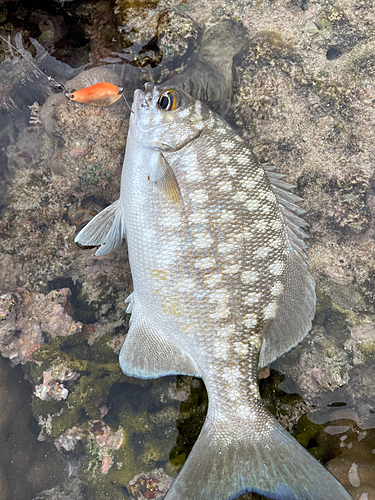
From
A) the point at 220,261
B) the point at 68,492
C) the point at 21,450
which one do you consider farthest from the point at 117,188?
the point at 68,492

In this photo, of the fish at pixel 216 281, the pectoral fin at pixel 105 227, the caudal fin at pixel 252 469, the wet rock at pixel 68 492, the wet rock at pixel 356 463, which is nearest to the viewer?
the caudal fin at pixel 252 469

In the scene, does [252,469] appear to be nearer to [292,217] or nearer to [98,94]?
[292,217]

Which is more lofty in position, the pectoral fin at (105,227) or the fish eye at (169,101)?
the fish eye at (169,101)

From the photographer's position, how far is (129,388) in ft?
7.47

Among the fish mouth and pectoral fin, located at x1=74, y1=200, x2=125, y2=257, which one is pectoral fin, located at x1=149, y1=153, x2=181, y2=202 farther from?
pectoral fin, located at x1=74, y1=200, x2=125, y2=257

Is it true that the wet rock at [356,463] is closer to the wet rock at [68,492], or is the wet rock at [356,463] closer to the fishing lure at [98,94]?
the wet rock at [68,492]

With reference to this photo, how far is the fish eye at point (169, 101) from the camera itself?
178 centimetres

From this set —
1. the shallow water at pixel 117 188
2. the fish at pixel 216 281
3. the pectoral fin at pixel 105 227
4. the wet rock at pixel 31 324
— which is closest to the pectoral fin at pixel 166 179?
the fish at pixel 216 281

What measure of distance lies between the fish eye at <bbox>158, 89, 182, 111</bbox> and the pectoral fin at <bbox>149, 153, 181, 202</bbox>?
1.07 ft

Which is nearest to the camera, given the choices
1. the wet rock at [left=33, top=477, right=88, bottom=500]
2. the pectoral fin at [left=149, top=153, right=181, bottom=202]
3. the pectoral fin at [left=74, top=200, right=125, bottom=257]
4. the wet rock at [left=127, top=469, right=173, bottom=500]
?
the pectoral fin at [left=149, top=153, right=181, bottom=202]

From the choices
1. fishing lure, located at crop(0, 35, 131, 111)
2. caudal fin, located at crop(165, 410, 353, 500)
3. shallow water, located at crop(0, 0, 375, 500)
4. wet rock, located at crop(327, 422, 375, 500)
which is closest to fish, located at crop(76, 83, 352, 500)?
caudal fin, located at crop(165, 410, 353, 500)

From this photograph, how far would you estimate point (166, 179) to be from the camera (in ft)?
5.59

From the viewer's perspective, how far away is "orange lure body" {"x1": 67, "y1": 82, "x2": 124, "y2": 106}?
2.09 m

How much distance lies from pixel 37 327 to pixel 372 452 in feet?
8.96
